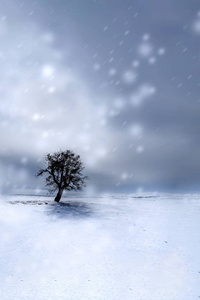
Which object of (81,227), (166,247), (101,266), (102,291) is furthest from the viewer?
(81,227)

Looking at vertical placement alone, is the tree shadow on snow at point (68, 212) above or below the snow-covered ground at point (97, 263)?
above

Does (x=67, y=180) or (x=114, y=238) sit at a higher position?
(x=67, y=180)

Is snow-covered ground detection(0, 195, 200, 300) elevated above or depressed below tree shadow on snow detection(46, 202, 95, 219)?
below

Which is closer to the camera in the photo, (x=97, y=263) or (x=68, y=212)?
(x=97, y=263)

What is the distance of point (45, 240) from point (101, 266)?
3851 mm

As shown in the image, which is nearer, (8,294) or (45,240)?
(8,294)

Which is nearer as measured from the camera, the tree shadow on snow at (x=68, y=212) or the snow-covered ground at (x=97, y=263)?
the snow-covered ground at (x=97, y=263)

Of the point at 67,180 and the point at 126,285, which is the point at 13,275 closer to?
the point at 126,285

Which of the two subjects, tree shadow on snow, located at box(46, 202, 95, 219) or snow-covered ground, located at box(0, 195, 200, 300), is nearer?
snow-covered ground, located at box(0, 195, 200, 300)

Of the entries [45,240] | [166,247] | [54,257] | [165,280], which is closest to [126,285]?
[165,280]

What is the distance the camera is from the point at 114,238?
10281mm

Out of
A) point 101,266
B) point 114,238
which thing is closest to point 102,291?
point 101,266

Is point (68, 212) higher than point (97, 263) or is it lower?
higher

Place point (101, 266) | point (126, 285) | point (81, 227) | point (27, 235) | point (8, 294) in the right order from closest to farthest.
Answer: point (8, 294), point (126, 285), point (101, 266), point (27, 235), point (81, 227)
